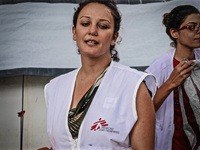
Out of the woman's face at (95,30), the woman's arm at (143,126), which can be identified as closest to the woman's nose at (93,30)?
the woman's face at (95,30)

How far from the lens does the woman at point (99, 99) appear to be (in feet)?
3.45

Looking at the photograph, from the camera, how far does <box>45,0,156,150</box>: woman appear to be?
1.05 metres

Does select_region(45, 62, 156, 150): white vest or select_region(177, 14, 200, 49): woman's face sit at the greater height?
select_region(177, 14, 200, 49): woman's face

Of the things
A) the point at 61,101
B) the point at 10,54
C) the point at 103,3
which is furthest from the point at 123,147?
the point at 10,54

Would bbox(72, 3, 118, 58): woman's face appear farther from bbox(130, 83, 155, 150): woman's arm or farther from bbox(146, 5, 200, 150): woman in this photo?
bbox(146, 5, 200, 150): woman

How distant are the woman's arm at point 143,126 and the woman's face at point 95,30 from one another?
0.30 meters

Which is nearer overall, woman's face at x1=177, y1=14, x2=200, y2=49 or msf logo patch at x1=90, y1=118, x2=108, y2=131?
msf logo patch at x1=90, y1=118, x2=108, y2=131

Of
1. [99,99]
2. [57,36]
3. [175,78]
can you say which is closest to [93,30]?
[99,99]

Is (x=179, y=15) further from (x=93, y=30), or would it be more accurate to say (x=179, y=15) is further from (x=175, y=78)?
(x=93, y=30)

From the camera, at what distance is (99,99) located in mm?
1130

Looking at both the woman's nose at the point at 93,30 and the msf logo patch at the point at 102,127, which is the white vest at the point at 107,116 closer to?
the msf logo patch at the point at 102,127

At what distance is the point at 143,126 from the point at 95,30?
480 millimetres

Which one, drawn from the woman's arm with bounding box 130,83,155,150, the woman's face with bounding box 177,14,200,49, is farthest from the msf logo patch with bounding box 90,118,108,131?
the woman's face with bounding box 177,14,200,49

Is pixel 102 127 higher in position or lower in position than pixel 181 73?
lower
